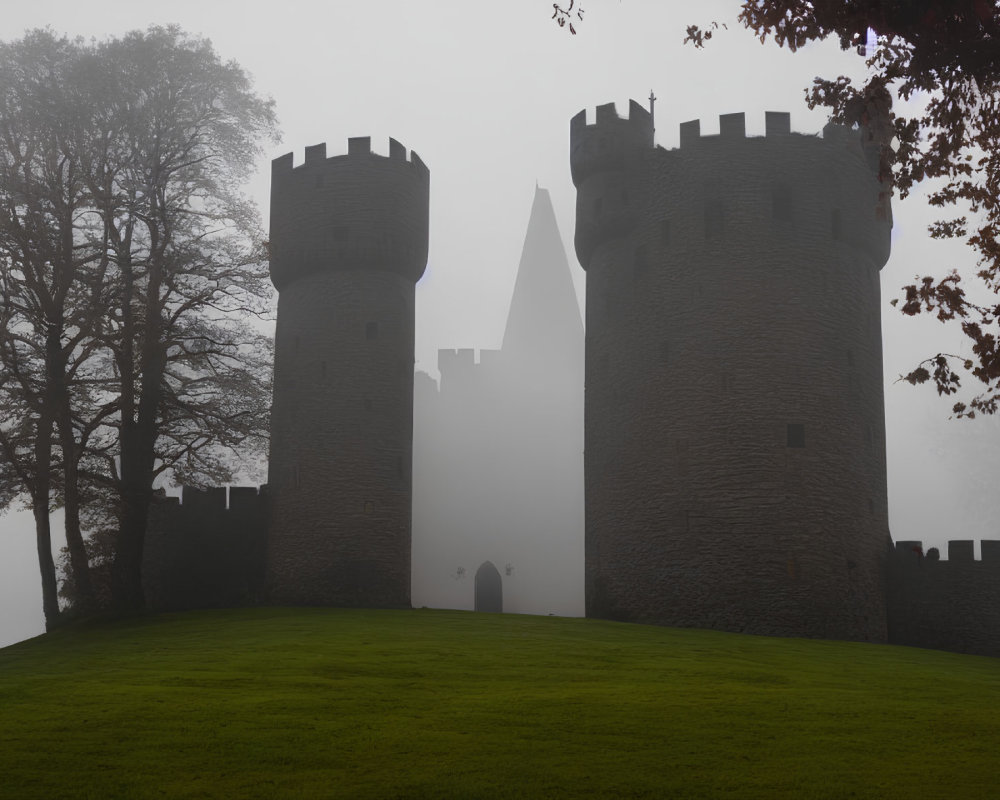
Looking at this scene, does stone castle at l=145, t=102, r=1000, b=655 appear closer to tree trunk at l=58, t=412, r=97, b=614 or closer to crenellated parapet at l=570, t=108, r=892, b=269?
crenellated parapet at l=570, t=108, r=892, b=269

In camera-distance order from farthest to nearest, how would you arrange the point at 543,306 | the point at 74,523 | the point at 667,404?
1. the point at 543,306
2. the point at 667,404
3. the point at 74,523

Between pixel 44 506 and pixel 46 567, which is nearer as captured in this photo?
pixel 44 506

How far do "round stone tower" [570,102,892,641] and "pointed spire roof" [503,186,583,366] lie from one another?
33.6 metres

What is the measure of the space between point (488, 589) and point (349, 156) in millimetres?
25243

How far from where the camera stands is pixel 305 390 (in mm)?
31234

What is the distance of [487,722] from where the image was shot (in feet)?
43.2

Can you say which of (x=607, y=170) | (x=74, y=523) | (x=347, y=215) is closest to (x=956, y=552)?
(x=607, y=170)

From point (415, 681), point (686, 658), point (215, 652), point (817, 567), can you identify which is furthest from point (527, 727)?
point (817, 567)

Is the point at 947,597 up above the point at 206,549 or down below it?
below

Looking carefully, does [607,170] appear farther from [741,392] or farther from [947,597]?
[947,597]

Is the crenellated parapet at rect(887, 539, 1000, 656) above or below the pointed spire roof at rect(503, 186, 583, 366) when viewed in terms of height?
below

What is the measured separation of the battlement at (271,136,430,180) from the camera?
32.5 meters

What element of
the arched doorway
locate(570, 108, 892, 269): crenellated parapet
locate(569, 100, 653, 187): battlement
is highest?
locate(569, 100, 653, 187): battlement

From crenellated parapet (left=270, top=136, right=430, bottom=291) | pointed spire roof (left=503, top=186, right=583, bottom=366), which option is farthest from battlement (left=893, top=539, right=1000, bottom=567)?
pointed spire roof (left=503, top=186, right=583, bottom=366)
